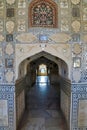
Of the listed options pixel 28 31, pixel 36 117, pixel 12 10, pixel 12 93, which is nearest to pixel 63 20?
pixel 28 31

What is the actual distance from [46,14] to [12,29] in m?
0.84

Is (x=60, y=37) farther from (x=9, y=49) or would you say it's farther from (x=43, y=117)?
(x=43, y=117)

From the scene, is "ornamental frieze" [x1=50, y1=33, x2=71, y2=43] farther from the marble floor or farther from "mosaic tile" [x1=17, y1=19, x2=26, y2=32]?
the marble floor

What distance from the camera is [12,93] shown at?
4680 millimetres

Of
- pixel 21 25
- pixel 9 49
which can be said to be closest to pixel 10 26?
pixel 21 25

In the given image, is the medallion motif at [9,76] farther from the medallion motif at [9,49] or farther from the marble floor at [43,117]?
the marble floor at [43,117]

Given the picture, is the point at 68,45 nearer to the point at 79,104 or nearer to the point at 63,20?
the point at 63,20

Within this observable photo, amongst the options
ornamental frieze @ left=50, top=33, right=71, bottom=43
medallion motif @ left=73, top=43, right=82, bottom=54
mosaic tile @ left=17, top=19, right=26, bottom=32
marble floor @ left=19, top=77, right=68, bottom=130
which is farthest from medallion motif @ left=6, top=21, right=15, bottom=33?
marble floor @ left=19, top=77, right=68, bottom=130

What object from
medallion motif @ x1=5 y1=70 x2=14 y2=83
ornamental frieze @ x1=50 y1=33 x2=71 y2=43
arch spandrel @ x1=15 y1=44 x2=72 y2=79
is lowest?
medallion motif @ x1=5 y1=70 x2=14 y2=83

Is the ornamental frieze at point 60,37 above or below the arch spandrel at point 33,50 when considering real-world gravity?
above

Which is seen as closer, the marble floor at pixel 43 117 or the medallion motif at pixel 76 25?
the medallion motif at pixel 76 25

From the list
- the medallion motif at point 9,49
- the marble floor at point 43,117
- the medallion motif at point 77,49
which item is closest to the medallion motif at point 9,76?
the medallion motif at point 9,49

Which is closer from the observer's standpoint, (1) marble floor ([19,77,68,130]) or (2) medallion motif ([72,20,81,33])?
(2) medallion motif ([72,20,81,33])

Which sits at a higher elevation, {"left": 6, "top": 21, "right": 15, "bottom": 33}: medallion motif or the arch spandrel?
{"left": 6, "top": 21, "right": 15, "bottom": 33}: medallion motif
